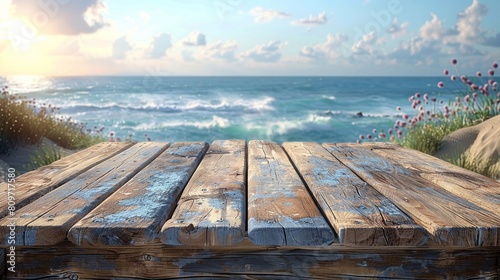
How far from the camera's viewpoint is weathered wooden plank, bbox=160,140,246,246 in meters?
1.50

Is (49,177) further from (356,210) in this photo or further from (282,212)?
(356,210)

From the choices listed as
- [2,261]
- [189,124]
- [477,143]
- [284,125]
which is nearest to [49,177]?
[2,261]

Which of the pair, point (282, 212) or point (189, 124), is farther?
point (189, 124)

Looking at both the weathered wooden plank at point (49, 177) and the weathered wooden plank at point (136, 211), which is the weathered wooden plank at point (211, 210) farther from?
the weathered wooden plank at point (49, 177)

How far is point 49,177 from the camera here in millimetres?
2359

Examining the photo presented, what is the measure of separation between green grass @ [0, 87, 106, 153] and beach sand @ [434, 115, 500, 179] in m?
5.36

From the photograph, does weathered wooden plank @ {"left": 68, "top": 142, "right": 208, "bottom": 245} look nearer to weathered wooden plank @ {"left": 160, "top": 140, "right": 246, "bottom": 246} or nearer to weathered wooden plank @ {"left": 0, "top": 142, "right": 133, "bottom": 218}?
weathered wooden plank @ {"left": 160, "top": 140, "right": 246, "bottom": 246}

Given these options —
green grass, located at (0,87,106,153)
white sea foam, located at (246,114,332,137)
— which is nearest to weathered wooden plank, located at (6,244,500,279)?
green grass, located at (0,87,106,153)

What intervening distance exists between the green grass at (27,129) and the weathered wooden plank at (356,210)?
5.57m

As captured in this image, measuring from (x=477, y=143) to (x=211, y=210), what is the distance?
5372 millimetres

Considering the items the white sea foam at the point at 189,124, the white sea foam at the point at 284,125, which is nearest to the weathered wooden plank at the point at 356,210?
the white sea foam at the point at 284,125

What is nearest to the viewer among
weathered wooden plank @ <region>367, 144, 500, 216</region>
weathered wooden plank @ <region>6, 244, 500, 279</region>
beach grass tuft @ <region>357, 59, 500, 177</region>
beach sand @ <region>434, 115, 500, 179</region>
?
weathered wooden plank @ <region>6, 244, 500, 279</region>

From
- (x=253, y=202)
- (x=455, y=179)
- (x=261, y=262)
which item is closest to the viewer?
(x=261, y=262)

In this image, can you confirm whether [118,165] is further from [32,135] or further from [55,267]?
[32,135]
